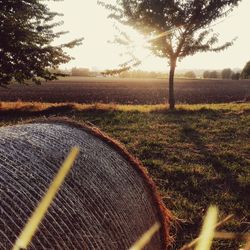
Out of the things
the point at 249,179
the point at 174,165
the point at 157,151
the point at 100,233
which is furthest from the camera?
the point at 157,151

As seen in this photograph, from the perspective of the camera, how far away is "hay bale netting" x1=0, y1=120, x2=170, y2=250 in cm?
213

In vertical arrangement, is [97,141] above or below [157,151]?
above

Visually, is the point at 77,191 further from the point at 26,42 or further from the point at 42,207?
the point at 26,42

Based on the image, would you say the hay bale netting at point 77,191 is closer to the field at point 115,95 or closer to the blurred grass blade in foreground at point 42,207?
the blurred grass blade in foreground at point 42,207

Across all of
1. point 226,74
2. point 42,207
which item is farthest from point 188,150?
point 226,74

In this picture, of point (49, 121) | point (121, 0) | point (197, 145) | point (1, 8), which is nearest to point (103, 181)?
point (49, 121)

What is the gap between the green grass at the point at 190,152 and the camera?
20.0 feet

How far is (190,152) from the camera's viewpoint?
9.95m

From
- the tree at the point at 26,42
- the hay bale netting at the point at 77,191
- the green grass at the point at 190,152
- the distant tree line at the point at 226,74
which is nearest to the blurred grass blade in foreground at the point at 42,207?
the hay bale netting at the point at 77,191

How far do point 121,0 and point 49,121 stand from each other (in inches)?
663

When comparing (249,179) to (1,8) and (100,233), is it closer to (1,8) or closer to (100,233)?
(100,233)

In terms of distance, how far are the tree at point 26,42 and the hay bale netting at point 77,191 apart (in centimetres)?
773

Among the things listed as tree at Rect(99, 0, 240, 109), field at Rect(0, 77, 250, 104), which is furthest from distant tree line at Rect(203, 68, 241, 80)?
tree at Rect(99, 0, 240, 109)

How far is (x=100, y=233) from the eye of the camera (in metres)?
2.60
